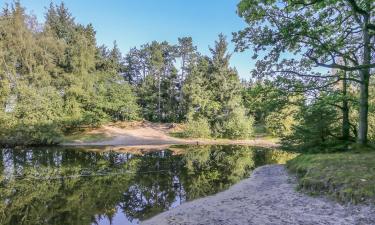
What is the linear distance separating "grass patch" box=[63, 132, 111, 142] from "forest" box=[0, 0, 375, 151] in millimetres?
1564

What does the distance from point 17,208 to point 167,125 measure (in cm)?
4004

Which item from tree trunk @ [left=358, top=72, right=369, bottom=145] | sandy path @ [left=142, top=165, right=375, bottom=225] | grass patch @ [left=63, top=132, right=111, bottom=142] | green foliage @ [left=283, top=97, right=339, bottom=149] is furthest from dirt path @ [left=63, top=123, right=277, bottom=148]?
sandy path @ [left=142, top=165, right=375, bottom=225]

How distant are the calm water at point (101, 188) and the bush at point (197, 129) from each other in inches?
830

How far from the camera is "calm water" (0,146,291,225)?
391 inches

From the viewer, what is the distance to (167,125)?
50375mm

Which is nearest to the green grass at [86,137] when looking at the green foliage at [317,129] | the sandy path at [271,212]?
the green foliage at [317,129]

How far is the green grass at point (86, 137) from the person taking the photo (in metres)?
37.9

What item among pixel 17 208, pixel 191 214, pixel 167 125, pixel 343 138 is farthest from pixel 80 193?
pixel 167 125

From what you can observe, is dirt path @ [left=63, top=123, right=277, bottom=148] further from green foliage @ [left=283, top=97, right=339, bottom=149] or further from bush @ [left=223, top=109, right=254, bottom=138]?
green foliage @ [left=283, top=97, right=339, bottom=149]

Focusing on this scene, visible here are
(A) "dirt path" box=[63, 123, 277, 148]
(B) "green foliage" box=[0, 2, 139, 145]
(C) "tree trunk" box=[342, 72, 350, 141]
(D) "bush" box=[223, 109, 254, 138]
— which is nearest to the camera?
(C) "tree trunk" box=[342, 72, 350, 141]

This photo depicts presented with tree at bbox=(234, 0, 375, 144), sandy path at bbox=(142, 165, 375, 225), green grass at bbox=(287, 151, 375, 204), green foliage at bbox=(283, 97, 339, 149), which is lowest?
sandy path at bbox=(142, 165, 375, 225)

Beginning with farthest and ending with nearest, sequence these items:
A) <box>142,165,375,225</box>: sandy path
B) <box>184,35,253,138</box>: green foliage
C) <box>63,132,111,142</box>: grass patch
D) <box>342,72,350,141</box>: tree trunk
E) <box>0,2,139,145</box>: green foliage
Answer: <box>184,35,253,138</box>: green foliage
<box>63,132,111,142</box>: grass patch
<box>0,2,139,145</box>: green foliage
<box>342,72,350,141</box>: tree trunk
<box>142,165,375,225</box>: sandy path

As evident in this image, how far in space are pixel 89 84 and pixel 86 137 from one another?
783 centimetres

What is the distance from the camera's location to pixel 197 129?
42.8 m
